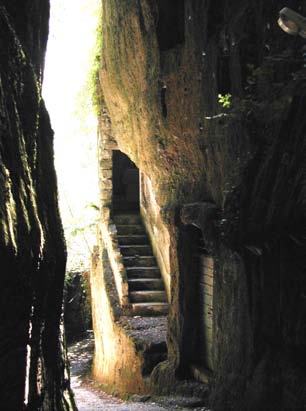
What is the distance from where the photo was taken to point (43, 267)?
3.59 metres

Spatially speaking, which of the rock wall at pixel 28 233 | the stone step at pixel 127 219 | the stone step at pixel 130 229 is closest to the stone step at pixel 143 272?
the stone step at pixel 130 229

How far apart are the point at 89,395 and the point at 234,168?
5849 mm

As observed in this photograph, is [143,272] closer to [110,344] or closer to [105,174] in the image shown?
[110,344]

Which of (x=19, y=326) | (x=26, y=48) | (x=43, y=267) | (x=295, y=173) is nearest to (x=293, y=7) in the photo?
(x=295, y=173)

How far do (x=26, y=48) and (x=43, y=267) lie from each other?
5.18 feet

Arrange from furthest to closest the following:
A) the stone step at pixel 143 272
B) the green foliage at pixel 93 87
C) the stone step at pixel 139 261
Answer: the green foliage at pixel 93 87 < the stone step at pixel 139 261 < the stone step at pixel 143 272

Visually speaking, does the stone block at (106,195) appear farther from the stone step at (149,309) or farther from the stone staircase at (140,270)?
the stone step at (149,309)

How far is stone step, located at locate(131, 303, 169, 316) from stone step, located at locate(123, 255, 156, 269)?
1273 millimetres

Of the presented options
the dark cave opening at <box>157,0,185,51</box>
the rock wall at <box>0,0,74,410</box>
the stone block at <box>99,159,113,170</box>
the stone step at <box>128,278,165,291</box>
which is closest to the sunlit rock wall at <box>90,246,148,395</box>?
the stone step at <box>128,278,165,291</box>

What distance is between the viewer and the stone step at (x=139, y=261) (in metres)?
12.1

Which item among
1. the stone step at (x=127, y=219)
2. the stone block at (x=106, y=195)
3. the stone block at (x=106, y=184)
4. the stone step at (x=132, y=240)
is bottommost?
the stone step at (x=132, y=240)

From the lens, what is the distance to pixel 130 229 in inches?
522

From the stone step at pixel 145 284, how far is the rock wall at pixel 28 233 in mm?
6972

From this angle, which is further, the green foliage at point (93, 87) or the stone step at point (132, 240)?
the green foliage at point (93, 87)
